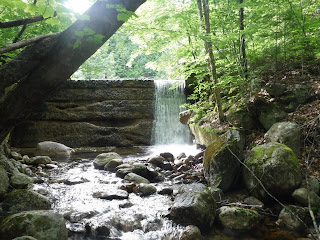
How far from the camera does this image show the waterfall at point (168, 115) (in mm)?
14359

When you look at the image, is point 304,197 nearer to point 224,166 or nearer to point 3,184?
point 224,166

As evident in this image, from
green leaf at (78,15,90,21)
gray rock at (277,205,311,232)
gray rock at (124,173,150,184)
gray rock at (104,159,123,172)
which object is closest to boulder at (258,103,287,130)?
gray rock at (277,205,311,232)

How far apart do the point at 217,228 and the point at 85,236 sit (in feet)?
7.47

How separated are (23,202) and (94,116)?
33.7 feet

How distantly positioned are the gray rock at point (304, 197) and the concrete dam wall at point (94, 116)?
10399 mm

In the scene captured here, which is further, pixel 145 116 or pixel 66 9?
pixel 145 116

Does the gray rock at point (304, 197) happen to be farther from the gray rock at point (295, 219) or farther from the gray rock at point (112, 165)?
the gray rock at point (112, 165)

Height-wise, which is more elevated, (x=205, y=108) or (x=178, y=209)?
(x=205, y=108)

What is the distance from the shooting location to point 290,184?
445 centimetres

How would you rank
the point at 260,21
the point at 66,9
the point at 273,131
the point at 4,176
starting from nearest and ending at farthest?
1. the point at 66,9
2. the point at 4,176
3. the point at 273,131
4. the point at 260,21

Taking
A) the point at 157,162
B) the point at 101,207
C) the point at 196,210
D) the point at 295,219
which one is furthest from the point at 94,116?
the point at 295,219

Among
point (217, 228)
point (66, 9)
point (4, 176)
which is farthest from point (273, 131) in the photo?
point (4, 176)

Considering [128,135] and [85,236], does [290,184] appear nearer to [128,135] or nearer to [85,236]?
[85,236]

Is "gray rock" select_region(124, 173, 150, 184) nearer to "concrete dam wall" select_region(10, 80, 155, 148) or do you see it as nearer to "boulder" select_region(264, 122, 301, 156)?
"boulder" select_region(264, 122, 301, 156)
